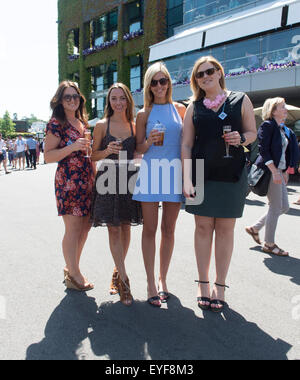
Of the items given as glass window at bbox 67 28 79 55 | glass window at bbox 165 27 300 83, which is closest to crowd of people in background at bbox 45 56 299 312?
glass window at bbox 165 27 300 83

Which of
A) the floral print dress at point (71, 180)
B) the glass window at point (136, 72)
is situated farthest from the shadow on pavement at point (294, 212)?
the glass window at point (136, 72)

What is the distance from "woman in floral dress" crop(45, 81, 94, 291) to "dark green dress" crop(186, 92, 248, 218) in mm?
1076

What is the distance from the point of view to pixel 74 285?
3.25m

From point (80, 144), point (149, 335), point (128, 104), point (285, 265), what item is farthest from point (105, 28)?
point (149, 335)

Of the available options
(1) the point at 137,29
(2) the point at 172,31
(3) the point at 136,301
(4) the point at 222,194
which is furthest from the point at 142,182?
(1) the point at 137,29

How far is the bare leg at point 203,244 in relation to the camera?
292 cm

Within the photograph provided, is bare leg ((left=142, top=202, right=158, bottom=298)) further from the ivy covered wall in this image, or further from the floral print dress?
the ivy covered wall

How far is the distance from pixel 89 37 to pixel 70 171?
1322 inches

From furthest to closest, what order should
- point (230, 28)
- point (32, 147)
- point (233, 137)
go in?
point (32, 147)
point (230, 28)
point (233, 137)

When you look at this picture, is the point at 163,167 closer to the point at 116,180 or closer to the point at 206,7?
the point at 116,180

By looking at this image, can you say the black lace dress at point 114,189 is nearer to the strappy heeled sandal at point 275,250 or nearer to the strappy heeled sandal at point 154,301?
the strappy heeled sandal at point 154,301

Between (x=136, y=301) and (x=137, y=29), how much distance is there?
93.5 feet

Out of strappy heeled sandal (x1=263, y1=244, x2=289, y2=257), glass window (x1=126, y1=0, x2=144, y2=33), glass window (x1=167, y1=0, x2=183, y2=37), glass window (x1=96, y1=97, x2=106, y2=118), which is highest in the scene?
glass window (x1=126, y1=0, x2=144, y2=33)

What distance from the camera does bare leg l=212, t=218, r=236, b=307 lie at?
288cm
